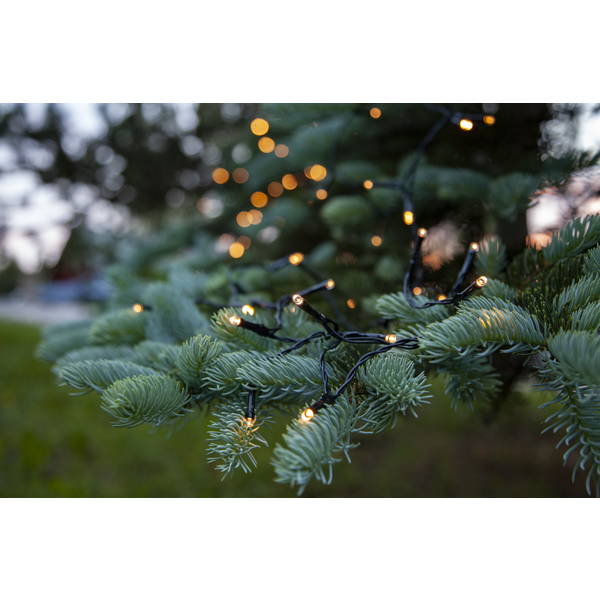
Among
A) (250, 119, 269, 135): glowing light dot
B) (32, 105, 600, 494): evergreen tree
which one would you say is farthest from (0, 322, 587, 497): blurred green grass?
(250, 119, 269, 135): glowing light dot

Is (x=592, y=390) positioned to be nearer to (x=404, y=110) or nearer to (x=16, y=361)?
(x=404, y=110)

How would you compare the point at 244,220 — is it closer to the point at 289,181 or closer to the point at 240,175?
the point at 289,181

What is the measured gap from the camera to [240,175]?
1.79 meters

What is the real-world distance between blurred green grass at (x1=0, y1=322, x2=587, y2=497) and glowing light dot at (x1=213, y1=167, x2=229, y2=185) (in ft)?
4.05

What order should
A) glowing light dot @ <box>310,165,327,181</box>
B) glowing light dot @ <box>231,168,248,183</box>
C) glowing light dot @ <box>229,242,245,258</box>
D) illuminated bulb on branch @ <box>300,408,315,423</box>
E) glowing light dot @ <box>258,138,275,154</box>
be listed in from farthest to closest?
glowing light dot @ <box>231,168,248,183</box>
glowing light dot @ <box>258,138,275,154</box>
glowing light dot @ <box>229,242,245,258</box>
glowing light dot @ <box>310,165,327,181</box>
illuminated bulb on branch @ <box>300,408,315,423</box>

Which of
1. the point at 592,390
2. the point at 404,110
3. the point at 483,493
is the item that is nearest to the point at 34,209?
the point at 404,110

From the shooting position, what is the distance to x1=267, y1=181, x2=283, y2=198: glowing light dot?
5.60 feet

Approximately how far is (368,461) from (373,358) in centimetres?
174

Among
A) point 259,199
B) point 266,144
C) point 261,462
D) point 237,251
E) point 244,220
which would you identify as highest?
point 266,144

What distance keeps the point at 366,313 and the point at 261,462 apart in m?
1.47

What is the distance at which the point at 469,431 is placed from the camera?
219cm

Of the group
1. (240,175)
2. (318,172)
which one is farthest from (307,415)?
Answer: (240,175)

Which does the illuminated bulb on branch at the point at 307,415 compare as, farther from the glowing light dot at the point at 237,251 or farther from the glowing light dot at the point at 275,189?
the glowing light dot at the point at 275,189

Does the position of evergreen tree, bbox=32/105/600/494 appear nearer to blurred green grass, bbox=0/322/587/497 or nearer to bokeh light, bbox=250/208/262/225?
bokeh light, bbox=250/208/262/225
